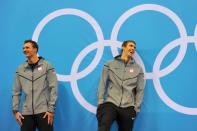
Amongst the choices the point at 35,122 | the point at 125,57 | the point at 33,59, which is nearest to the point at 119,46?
the point at 125,57

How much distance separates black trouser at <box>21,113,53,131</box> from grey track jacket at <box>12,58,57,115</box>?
50mm

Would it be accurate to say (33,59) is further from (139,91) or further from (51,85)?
(139,91)

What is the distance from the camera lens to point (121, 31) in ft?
12.9

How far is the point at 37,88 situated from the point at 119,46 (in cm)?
107

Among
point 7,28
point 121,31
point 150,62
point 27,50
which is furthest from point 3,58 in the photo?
point 150,62

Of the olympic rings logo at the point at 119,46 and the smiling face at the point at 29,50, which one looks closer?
the smiling face at the point at 29,50

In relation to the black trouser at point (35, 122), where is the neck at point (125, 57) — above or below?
above

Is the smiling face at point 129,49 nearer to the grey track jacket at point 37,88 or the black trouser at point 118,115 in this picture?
the black trouser at point 118,115

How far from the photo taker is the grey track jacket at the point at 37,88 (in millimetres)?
3568

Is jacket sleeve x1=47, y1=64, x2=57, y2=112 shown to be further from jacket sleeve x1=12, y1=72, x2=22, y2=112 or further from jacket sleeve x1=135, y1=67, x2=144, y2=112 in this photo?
jacket sleeve x1=135, y1=67, x2=144, y2=112

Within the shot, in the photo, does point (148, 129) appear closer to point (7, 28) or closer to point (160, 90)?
point (160, 90)

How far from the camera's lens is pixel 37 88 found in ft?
11.8

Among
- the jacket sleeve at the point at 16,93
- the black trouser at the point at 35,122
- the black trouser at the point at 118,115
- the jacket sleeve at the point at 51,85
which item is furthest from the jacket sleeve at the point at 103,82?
the jacket sleeve at the point at 16,93

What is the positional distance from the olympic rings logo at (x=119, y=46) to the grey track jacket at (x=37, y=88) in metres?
0.39
